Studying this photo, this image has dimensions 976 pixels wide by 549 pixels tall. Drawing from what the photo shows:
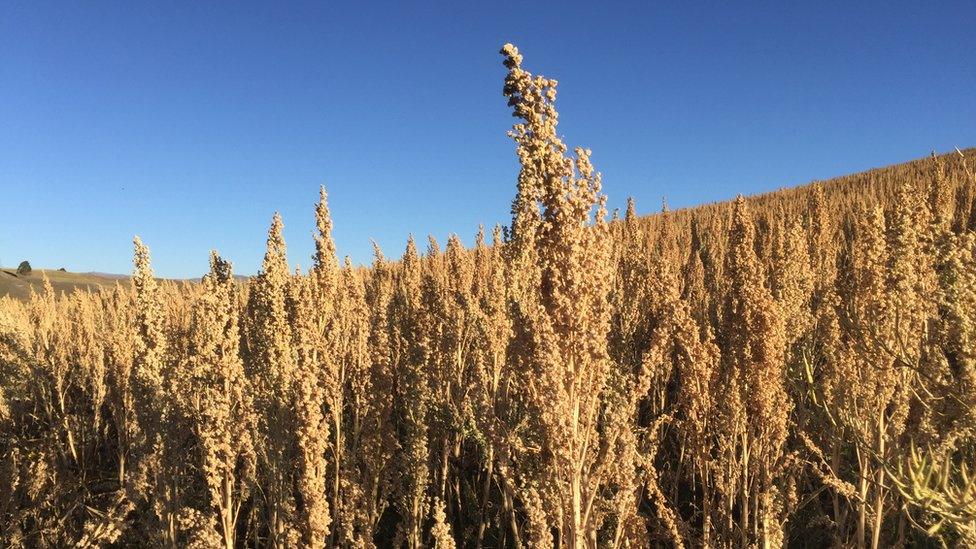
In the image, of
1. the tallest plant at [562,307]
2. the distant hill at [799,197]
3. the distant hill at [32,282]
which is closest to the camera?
the tallest plant at [562,307]

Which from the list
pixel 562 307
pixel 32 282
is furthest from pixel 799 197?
pixel 32 282

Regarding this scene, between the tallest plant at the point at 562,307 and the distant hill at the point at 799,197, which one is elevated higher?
the distant hill at the point at 799,197

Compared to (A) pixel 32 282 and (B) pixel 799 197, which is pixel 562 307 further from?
(A) pixel 32 282

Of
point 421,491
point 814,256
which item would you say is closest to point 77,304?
point 421,491

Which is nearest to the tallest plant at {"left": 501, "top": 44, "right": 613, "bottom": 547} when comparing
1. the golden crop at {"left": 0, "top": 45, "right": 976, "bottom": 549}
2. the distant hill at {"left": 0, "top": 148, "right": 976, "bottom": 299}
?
the golden crop at {"left": 0, "top": 45, "right": 976, "bottom": 549}

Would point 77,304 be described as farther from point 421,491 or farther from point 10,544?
point 421,491

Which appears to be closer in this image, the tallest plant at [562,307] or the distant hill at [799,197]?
the tallest plant at [562,307]

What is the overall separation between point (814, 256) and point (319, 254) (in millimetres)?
6762

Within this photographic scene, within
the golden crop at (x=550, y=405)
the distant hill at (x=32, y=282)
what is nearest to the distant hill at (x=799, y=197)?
the distant hill at (x=32, y=282)

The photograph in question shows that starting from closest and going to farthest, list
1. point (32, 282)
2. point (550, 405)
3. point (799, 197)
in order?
point (550, 405) → point (799, 197) → point (32, 282)

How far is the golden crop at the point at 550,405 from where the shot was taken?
2.07 metres

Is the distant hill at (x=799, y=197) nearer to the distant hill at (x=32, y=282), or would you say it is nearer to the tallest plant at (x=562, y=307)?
the distant hill at (x=32, y=282)

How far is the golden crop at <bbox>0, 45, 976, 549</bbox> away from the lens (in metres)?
2.07

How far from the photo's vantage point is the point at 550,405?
80.0 inches
